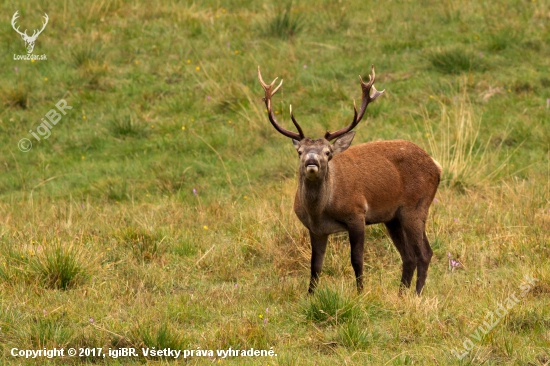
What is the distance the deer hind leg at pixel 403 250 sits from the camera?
776 centimetres

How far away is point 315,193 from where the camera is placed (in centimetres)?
714

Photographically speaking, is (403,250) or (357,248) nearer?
(357,248)

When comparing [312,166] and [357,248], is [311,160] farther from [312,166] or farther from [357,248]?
[357,248]

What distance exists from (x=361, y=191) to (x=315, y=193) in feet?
1.75

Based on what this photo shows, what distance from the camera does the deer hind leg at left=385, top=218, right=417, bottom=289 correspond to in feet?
25.5

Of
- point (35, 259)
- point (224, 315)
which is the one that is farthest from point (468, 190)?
point (35, 259)

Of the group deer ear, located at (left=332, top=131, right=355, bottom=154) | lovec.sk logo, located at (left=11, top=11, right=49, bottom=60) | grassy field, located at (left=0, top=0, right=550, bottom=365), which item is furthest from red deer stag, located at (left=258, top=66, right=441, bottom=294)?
lovec.sk logo, located at (left=11, top=11, right=49, bottom=60)

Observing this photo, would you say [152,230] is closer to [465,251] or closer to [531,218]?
[465,251]

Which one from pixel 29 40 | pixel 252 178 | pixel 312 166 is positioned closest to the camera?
pixel 312 166

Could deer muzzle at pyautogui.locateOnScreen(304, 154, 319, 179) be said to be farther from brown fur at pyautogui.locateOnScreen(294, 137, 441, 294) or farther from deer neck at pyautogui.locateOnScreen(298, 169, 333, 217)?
deer neck at pyautogui.locateOnScreen(298, 169, 333, 217)

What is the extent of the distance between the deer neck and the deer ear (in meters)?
0.25

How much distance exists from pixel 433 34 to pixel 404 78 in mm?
1441

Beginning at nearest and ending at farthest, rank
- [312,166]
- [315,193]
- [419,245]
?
[312,166], [315,193], [419,245]

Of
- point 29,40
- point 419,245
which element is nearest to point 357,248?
point 419,245
